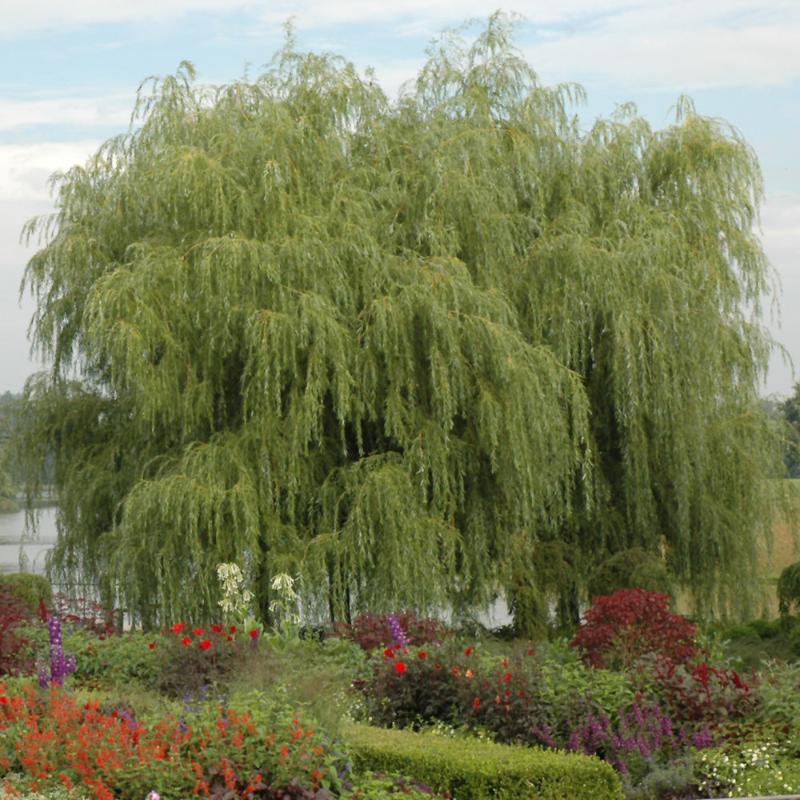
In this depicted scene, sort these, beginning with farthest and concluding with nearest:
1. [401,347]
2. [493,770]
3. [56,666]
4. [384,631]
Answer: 1. [401,347]
2. [384,631]
3. [56,666]
4. [493,770]

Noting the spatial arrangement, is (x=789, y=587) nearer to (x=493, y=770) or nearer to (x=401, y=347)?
(x=401, y=347)

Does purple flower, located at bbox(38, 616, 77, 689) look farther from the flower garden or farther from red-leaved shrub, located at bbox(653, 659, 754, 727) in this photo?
red-leaved shrub, located at bbox(653, 659, 754, 727)

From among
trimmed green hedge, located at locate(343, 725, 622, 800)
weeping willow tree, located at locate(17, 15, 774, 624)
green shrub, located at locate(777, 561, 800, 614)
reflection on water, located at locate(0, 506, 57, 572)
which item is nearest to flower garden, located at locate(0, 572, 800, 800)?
trimmed green hedge, located at locate(343, 725, 622, 800)

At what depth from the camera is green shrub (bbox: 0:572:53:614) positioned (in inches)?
598

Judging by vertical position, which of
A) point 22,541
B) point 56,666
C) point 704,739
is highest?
point 22,541

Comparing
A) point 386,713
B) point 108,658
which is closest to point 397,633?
point 386,713

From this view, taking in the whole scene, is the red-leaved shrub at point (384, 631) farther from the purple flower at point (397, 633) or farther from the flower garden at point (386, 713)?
the purple flower at point (397, 633)

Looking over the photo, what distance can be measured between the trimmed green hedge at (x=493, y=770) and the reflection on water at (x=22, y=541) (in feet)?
31.3

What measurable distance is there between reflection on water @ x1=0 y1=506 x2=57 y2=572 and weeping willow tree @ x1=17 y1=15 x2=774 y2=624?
890 millimetres

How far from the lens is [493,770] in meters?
7.54

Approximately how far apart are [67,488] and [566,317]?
634 cm

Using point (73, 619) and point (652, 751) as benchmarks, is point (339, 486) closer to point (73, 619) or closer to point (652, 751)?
point (73, 619)

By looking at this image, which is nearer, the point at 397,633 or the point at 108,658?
the point at 397,633

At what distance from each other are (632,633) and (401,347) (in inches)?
191
